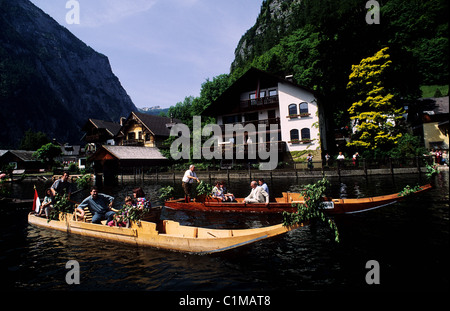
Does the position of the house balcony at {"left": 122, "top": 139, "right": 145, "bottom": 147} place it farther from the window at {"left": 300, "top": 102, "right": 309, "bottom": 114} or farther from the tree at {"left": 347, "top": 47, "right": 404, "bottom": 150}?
the tree at {"left": 347, "top": 47, "right": 404, "bottom": 150}

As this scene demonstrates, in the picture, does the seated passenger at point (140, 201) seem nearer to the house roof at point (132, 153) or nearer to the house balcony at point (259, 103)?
the house balcony at point (259, 103)

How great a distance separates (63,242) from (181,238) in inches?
220

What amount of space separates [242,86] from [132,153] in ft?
68.7

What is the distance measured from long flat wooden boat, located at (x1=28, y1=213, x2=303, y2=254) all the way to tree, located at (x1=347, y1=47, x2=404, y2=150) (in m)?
26.4

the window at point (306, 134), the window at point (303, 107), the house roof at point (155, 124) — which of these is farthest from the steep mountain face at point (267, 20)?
the window at point (306, 134)

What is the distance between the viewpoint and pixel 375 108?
28.9 metres

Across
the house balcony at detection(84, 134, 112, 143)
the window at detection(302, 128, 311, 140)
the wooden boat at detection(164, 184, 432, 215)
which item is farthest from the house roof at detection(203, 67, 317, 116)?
the house balcony at detection(84, 134, 112, 143)

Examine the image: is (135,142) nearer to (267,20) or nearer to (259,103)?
(259,103)

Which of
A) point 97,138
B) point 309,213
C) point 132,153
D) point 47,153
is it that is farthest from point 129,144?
point 309,213

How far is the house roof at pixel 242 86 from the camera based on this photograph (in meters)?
35.2

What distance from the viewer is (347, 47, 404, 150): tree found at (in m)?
27.8
